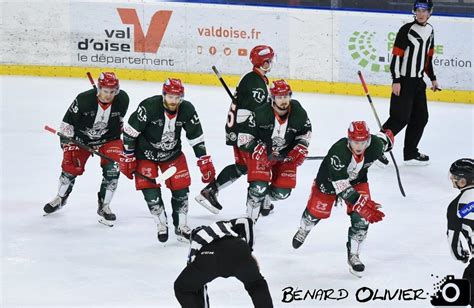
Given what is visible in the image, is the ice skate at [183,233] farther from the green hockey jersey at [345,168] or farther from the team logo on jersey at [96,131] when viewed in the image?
the green hockey jersey at [345,168]

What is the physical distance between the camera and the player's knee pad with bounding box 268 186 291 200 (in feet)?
25.2

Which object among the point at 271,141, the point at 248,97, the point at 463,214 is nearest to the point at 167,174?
the point at 271,141

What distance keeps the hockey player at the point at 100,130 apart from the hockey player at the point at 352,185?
1542 mm

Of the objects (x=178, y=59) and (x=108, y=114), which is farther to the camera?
(x=178, y=59)

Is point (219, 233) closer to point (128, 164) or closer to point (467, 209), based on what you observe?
point (467, 209)

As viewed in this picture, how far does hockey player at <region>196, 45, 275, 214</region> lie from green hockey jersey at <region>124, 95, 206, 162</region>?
0.46m

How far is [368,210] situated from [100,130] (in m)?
2.20

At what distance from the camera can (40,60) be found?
12.8 m

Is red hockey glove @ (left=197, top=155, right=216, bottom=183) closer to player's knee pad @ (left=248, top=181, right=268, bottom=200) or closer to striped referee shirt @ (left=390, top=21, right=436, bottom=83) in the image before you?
player's knee pad @ (left=248, top=181, right=268, bottom=200)

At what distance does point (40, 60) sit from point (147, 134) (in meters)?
5.77

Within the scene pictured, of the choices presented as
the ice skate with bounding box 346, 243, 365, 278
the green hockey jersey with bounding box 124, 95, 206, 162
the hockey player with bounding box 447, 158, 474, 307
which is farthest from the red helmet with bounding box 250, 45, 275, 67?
the hockey player with bounding box 447, 158, 474, 307

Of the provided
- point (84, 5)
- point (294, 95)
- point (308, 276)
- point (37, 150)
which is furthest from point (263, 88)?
point (84, 5)

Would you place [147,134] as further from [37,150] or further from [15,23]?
[15,23]

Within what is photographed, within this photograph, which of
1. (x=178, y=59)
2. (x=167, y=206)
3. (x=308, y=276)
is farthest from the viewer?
(x=178, y=59)
